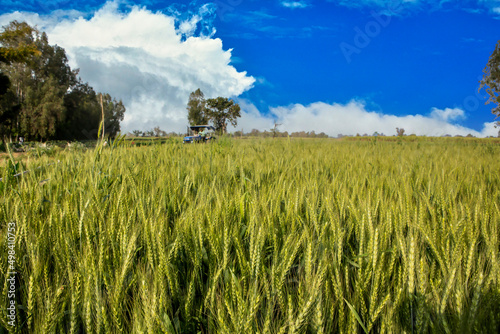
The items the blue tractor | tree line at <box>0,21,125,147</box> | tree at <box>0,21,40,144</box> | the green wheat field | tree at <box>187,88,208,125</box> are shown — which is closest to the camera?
the green wheat field

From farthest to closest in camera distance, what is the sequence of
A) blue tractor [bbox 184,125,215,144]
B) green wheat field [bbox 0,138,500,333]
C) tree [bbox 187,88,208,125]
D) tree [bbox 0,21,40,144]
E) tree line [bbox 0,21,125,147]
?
tree [bbox 187,88,208,125], tree line [bbox 0,21,125,147], tree [bbox 0,21,40,144], blue tractor [bbox 184,125,215,144], green wheat field [bbox 0,138,500,333]

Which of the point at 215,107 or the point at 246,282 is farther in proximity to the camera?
the point at 215,107

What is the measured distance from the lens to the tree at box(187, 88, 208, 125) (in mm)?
59719

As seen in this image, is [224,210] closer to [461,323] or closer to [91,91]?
[461,323]

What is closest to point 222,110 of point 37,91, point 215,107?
point 215,107

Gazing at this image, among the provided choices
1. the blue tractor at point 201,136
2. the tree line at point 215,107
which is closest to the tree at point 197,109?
the tree line at point 215,107

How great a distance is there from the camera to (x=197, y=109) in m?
60.5

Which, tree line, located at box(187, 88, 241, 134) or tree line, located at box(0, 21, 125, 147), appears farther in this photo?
tree line, located at box(187, 88, 241, 134)

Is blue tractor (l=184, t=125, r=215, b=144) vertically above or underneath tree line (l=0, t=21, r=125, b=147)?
underneath

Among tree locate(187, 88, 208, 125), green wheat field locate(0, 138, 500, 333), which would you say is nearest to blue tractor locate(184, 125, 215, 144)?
green wheat field locate(0, 138, 500, 333)

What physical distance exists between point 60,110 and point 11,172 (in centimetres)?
3546

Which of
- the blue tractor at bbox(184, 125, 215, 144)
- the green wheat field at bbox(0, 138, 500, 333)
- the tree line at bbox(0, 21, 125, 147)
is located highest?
the tree line at bbox(0, 21, 125, 147)

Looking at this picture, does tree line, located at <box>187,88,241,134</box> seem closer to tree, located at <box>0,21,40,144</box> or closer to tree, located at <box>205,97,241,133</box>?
tree, located at <box>205,97,241,133</box>

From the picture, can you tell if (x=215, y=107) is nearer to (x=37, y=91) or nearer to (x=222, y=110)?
(x=222, y=110)
